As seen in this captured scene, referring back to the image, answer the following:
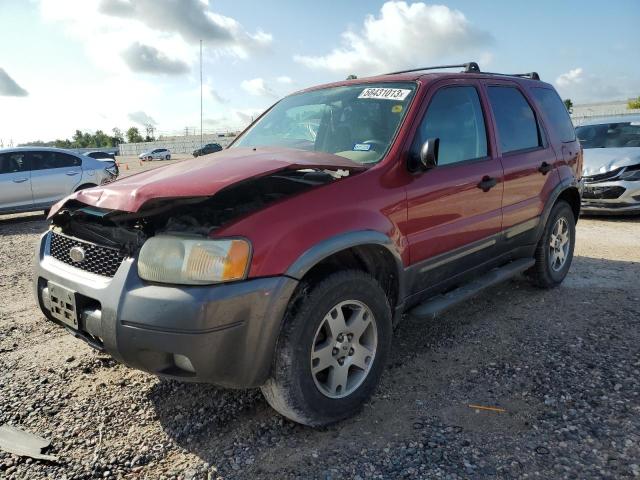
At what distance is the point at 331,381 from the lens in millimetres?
2590

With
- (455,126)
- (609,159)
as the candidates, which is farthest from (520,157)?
(609,159)

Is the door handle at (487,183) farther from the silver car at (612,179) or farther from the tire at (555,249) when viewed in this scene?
the silver car at (612,179)

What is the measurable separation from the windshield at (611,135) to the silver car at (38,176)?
926 centimetres

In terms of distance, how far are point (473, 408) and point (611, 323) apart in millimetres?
1837

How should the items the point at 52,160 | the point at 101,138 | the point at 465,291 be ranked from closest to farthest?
the point at 465,291 → the point at 52,160 → the point at 101,138

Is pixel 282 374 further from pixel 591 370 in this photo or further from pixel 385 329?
pixel 591 370

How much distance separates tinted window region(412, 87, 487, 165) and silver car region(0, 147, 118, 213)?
8.06 metres

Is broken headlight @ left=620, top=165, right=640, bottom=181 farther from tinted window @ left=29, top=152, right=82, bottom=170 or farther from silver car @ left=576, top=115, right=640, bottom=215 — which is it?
tinted window @ left=29, top=152, right=82, bottom=170

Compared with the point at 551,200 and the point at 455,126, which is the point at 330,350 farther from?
the point at 551,200

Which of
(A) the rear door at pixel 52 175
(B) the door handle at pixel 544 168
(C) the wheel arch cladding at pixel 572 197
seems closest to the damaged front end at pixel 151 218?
(B) the door handle at pixel 544 168

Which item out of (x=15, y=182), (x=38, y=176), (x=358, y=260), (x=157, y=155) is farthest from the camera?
(x=157, y=155)

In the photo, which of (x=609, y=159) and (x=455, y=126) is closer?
(x=455, y=126)

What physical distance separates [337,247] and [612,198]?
724cm

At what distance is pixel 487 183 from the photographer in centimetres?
349
